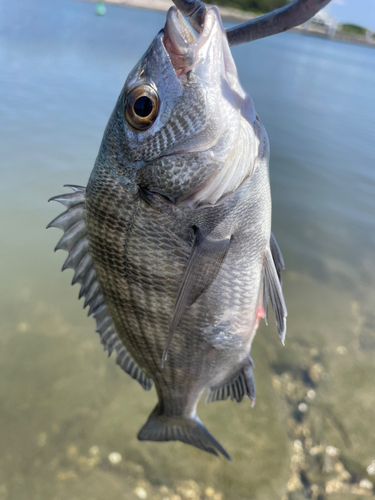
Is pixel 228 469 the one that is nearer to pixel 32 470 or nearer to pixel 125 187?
pixel 32 470

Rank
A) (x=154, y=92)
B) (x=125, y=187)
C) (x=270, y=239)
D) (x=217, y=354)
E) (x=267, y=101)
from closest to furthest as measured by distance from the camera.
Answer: (x=154, y=92) < (x=125, y=187) < (x=270, y=239) < (x=217, y=354) < (x=267, y=101)

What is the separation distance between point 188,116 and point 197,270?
49 cm

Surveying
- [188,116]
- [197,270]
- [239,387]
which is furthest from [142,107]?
[239,387]

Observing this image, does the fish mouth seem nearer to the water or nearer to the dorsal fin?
the dorsal fin

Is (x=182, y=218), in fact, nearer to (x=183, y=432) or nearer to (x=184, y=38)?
(x=184, y=38)

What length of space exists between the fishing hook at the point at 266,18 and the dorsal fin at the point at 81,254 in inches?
31.3

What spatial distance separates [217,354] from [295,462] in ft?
4.89

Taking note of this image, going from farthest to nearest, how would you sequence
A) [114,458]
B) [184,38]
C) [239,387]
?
[114,458] → [239,387] → [184,38]

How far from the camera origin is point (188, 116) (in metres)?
1.07

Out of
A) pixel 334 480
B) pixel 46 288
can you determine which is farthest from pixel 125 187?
pixel 46 288

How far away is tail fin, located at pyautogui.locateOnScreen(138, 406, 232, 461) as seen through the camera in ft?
6.07

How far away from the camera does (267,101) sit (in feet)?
35.9

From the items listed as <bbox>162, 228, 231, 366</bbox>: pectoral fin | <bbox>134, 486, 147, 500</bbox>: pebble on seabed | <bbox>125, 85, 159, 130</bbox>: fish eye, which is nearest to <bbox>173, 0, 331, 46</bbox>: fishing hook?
<bbox>125, 85, 159, 130</bbox>: fish eye

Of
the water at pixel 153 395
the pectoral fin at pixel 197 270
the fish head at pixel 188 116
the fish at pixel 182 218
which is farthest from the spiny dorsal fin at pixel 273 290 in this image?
the water at pixel 153 395
